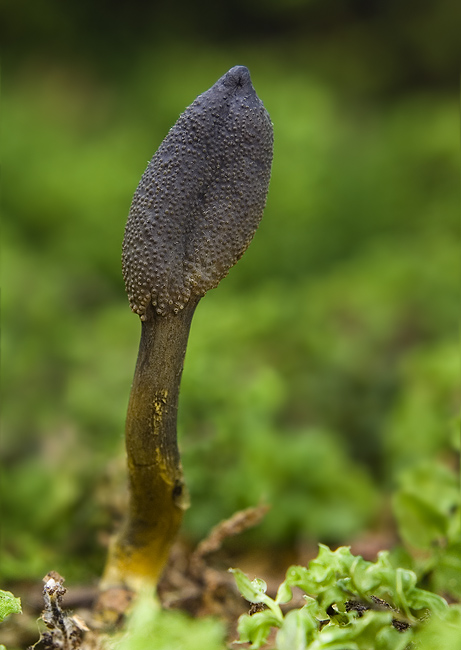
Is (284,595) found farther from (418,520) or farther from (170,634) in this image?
(418,520)

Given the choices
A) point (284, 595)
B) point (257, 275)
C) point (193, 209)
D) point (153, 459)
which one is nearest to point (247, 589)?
point (284, 595)

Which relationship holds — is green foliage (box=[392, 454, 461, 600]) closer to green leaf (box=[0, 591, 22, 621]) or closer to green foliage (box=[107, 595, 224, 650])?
green foliage (box=[107, 595, 224, 650])

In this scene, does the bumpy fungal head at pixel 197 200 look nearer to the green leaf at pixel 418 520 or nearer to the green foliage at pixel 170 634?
the green foliage at pixel 170 634

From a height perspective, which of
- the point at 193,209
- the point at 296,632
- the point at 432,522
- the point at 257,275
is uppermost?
the point at 257,275

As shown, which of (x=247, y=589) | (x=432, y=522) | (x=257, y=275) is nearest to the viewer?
(x=247, y=589)

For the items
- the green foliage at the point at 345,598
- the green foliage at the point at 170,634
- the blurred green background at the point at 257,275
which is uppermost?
the blurred green background at the point at 257,275

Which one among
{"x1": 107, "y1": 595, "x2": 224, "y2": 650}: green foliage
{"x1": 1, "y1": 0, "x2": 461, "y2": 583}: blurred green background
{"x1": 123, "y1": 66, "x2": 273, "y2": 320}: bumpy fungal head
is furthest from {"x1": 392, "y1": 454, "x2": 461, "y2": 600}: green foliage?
{"x1": 123, "y1": 66, "x2": 273, "y2": 320}: bumpy fungal head

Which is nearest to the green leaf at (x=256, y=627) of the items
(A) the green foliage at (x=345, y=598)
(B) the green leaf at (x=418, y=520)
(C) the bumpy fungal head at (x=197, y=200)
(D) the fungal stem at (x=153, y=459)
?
(A) the green foliage at (x=345, y=598)
